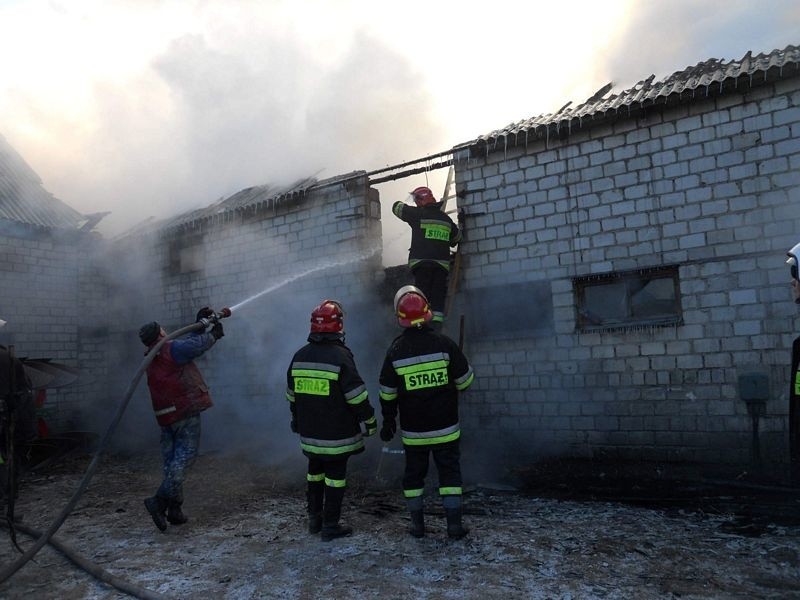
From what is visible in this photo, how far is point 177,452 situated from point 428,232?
357 centimetres

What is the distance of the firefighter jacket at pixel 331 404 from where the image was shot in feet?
13.9

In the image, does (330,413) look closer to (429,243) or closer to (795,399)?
(429,243)

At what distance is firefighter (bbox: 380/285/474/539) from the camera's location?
4156mm

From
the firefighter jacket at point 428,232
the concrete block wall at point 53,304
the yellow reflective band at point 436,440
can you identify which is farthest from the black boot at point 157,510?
the concrete block wall at point 53,304

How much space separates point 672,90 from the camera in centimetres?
588

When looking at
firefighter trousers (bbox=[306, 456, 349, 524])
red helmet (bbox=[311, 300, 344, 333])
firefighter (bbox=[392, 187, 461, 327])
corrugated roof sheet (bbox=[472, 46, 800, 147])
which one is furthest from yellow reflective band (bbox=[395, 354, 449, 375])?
corrugated roof sheet (bbox=[472, 46, 800, 147])

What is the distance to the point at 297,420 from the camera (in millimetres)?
4531

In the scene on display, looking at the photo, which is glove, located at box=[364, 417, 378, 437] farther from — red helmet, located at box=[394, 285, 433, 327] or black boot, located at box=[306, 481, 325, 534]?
red helmet, located at box=[394, 285, 433, 327]

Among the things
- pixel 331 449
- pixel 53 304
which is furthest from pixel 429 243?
pixel 53 304

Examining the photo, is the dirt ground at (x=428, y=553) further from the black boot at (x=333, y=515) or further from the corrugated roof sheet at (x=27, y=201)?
the corrugated roof sheet at (x=27, y=201)

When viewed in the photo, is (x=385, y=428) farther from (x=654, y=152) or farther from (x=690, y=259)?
(x=654, y=152)

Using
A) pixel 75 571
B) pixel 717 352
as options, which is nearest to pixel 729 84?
pixel 717 352

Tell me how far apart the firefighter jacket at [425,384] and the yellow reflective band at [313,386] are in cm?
44

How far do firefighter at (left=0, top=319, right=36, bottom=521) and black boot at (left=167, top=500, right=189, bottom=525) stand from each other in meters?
1.19
